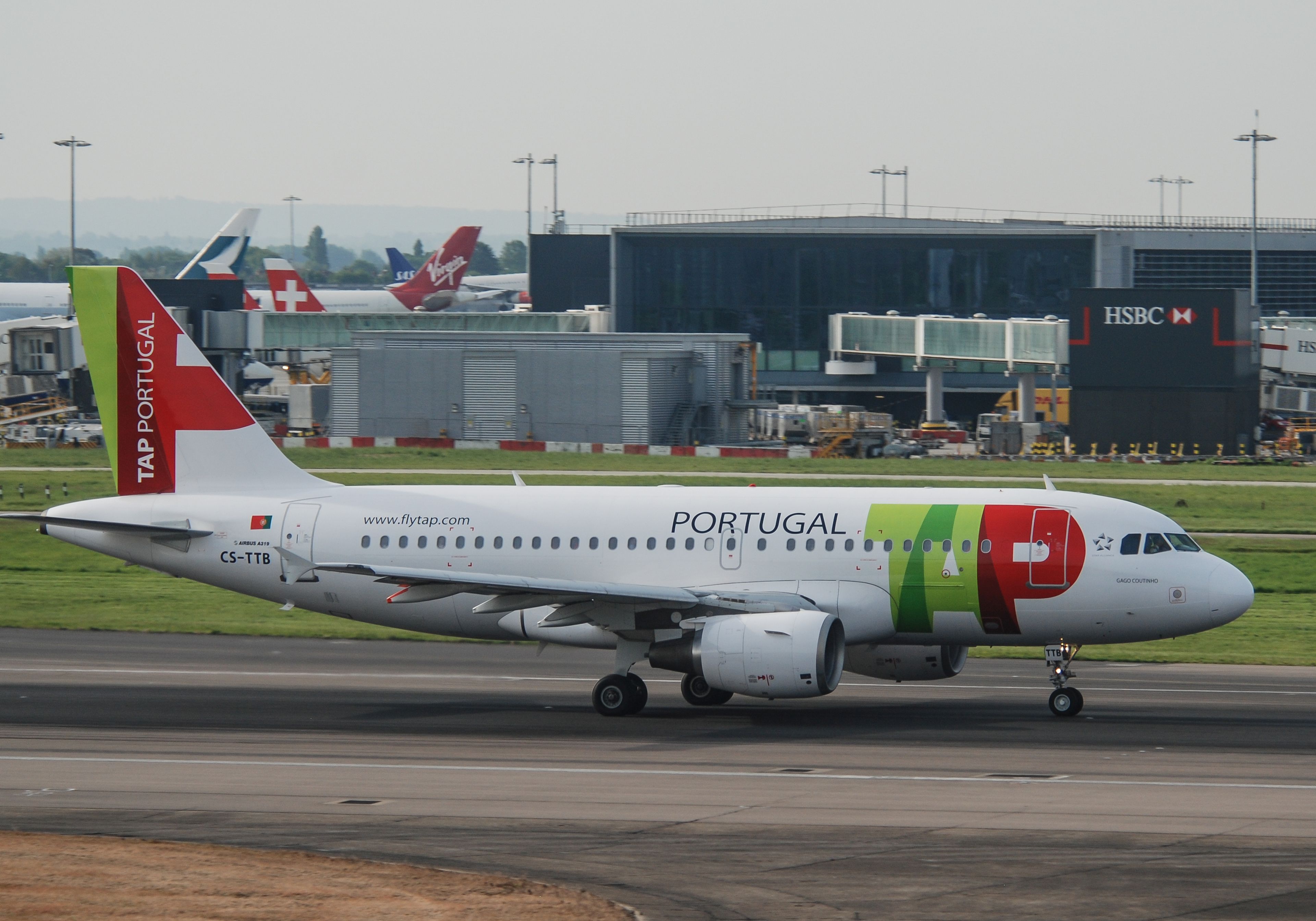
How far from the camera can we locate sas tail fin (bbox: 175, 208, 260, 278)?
141m

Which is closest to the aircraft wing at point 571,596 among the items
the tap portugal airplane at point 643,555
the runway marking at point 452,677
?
the tap portugal airplane at point 643,555

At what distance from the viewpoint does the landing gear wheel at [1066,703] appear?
97.1 feet

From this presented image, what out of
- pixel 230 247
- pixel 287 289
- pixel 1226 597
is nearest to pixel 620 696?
pixel 1226 597

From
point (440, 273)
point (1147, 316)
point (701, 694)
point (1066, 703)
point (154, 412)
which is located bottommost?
point (701, 694)

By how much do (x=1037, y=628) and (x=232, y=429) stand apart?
17.2 m

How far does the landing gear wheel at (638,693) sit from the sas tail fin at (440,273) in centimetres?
13261

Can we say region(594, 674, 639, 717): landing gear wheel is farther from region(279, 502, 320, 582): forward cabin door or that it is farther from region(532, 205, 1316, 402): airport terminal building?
region(532, 205, 1316, 402): airport terminal building

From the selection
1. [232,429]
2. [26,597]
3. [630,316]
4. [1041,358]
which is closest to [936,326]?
[1041,358]

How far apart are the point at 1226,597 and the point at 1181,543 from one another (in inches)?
52.9

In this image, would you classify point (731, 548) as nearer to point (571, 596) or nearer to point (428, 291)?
point (571, 596)

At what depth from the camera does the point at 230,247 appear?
143625mm

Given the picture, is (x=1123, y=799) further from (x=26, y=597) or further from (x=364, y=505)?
(x=26, y=597)

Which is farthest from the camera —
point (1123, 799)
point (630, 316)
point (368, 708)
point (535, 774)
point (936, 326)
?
point (630, 316)

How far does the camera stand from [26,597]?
4725cm
